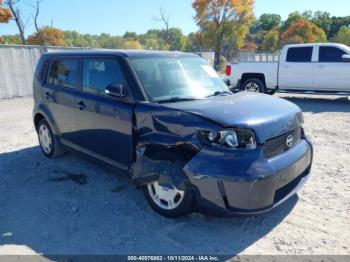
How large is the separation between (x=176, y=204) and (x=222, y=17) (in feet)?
144

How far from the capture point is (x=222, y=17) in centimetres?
4350

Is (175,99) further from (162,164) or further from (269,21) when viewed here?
(269,21)

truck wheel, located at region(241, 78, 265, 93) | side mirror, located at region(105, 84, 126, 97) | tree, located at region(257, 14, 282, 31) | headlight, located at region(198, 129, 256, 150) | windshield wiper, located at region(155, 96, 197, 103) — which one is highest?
tree, located at region(257, 14, 282, 31)

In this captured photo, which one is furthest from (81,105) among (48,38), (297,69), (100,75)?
(48,38)

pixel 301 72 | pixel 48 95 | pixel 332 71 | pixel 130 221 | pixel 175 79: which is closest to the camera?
pixel 130 221

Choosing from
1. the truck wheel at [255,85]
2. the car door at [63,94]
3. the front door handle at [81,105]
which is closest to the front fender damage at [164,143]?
the front door handle at [81,105]

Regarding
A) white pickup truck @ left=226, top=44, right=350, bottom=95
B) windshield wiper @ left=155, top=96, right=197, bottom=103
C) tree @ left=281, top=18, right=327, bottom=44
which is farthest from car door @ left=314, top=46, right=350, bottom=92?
tree @ left=281, top=18, right=327, bottom=44

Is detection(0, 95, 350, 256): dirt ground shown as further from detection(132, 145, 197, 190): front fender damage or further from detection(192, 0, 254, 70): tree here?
detection(192, 0, 254, 70): tree

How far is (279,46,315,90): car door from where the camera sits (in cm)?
1102

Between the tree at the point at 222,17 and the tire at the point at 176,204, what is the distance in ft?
132

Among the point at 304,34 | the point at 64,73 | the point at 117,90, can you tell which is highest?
the point at 304,34

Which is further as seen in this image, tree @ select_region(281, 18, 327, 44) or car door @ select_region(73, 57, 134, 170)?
tree @ select_region(281, 18, 327, 44)

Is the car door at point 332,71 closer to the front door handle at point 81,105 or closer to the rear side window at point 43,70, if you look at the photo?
the rear side window at point 43,70

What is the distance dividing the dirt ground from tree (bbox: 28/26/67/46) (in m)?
37.7
